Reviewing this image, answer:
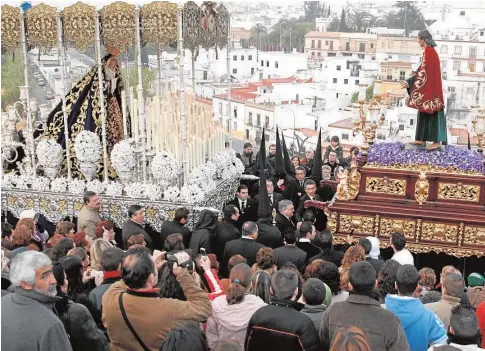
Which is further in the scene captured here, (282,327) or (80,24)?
(80,24)

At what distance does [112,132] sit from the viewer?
9.05 meters

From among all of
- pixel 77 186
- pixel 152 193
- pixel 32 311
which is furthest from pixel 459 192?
pixel 32 311

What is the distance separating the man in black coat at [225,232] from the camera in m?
6.31

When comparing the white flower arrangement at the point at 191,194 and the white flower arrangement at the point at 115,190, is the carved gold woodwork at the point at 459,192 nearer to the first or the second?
the white flower arrangement at the point at 191,194

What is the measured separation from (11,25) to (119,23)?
1567mm

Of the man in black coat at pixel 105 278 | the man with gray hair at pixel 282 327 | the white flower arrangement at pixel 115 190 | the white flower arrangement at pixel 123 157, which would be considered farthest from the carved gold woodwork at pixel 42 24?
the man with gray hair at pixel 282 327

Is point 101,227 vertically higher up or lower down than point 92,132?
lower down

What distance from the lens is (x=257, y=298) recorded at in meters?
3.61

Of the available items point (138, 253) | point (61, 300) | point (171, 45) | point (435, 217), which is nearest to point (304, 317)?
point (138, 253)

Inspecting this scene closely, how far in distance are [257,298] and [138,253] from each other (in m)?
0.79

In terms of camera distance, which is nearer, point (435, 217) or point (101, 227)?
point (101, 227)

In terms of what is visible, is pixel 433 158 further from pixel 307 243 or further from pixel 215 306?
pixel 215 306

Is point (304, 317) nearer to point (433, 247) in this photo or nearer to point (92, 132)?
point (433, 247)

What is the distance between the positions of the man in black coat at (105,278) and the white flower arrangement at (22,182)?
16.4 feet
